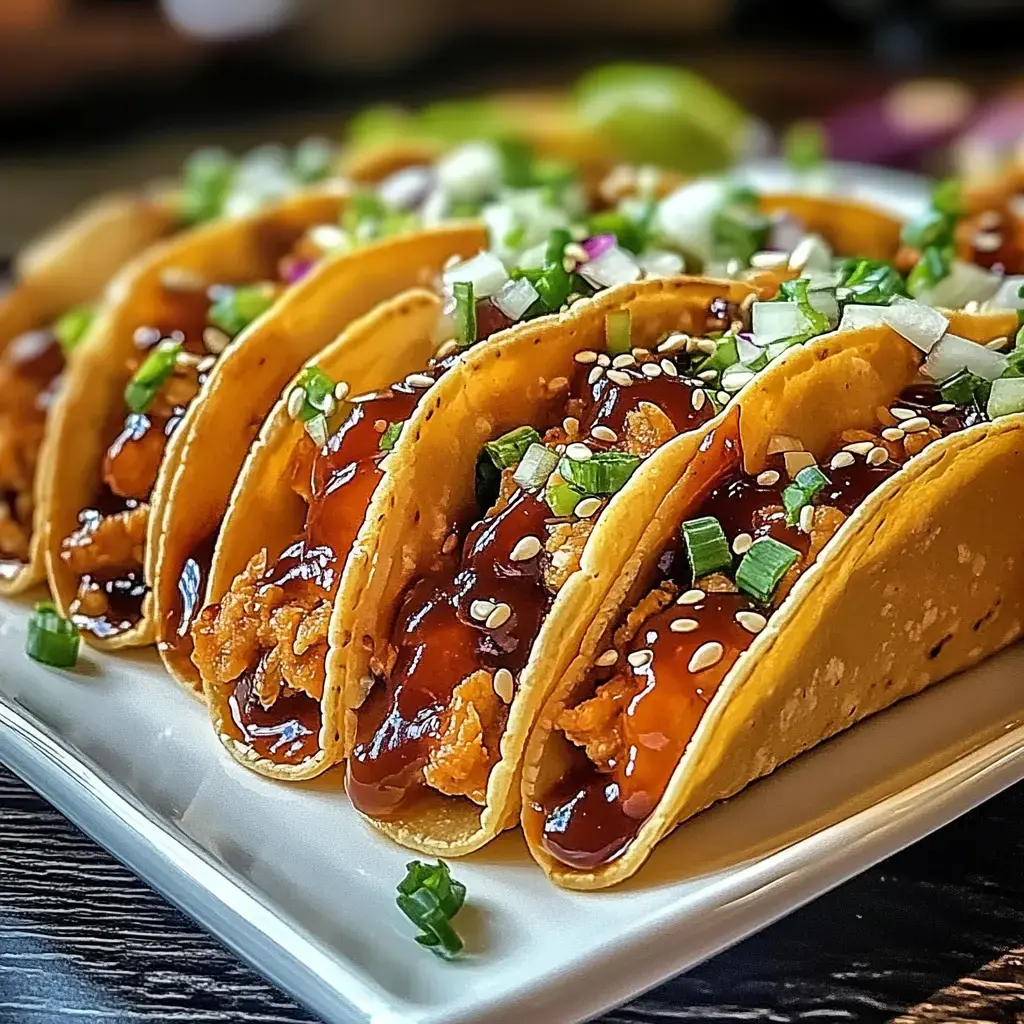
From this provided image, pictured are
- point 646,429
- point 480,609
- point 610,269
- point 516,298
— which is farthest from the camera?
point 610,269

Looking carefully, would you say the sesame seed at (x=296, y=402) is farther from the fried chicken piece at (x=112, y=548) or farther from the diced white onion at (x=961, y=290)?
the diced white onion at (x=961, y=290)

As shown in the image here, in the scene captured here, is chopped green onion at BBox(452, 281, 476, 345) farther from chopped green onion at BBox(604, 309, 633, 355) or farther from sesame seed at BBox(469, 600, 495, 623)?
sesame seed at BBox(469, 600, 495, 623)

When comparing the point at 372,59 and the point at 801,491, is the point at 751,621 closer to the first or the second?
the point at 801,491

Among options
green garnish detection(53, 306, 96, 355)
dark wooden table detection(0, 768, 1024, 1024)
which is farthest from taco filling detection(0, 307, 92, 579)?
dark wooden table detection(0, 768, 1024, 1024)

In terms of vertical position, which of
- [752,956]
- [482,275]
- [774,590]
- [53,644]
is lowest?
[752,956]

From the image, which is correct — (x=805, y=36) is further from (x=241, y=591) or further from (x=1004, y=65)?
(x=241, y=591)

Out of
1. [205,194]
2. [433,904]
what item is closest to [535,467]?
[433,904]
